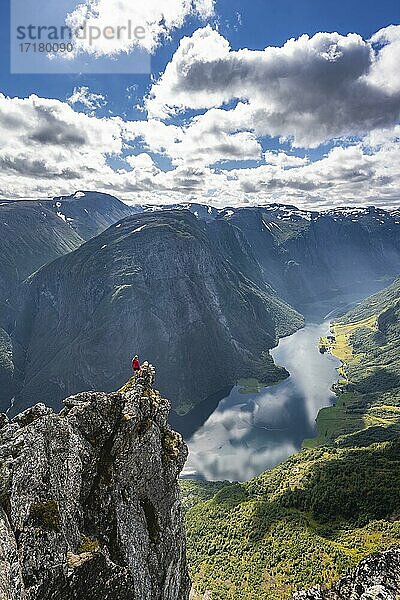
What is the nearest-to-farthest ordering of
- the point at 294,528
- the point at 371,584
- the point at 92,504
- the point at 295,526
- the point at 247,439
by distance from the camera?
1. the point at 371,584
2. the point at 92,504
3. the point at 294,528
4. the point at 295,526
5. the point at 247,439

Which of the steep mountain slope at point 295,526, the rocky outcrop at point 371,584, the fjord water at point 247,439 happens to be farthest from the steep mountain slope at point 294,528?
the fjord water at point 247,439

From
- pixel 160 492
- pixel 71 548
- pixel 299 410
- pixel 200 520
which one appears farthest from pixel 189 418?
pixel 71 548

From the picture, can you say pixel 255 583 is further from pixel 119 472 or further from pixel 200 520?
pixel 119 472

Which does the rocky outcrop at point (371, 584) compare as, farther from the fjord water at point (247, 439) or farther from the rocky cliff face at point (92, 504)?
the fjord water at point (247, 439)

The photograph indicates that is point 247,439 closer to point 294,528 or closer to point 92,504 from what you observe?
point 294,528

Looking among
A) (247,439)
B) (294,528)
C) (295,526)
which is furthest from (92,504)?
(247,439)

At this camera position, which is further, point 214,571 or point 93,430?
point 214,571
